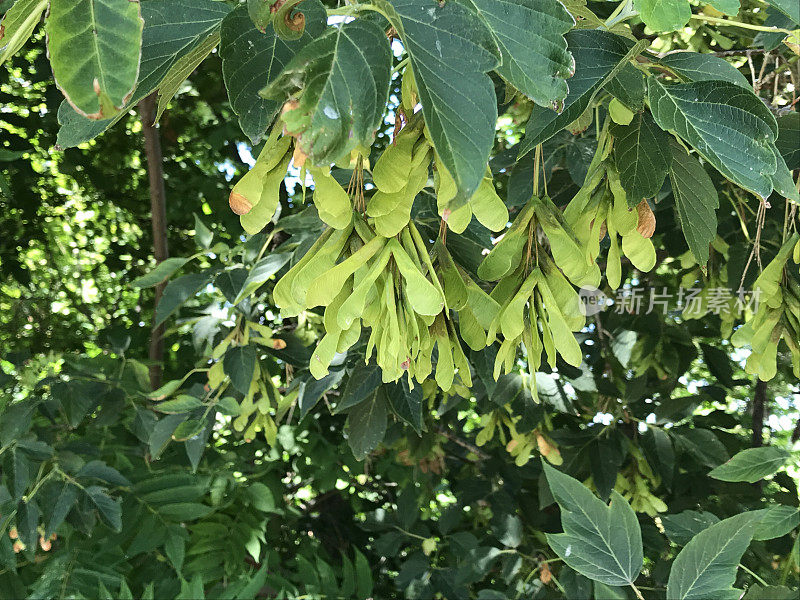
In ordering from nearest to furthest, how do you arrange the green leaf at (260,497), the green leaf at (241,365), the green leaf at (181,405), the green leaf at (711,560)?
the green leaf at (711,560)
the green leaf at (241,365)
the green leaf at (181,405)
the green leaf at (260,497)

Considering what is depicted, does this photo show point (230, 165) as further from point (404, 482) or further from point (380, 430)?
point (380, 430)

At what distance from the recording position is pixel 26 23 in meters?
0.33

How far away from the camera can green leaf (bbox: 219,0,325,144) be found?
366 mm

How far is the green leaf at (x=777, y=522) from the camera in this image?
0.72 meters

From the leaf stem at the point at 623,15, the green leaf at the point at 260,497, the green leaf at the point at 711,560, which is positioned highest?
the leaf stem at the point at 623,15

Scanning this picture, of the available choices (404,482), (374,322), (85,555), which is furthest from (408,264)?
(404,482)

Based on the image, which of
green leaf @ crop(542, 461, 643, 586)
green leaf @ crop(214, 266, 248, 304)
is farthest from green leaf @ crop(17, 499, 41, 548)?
green leaf @ crop(542, 461, 643, 586)

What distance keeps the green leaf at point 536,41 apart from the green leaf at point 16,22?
A: 0.69ft

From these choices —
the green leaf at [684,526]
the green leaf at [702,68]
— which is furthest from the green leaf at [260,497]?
the green leaf at [702,68]

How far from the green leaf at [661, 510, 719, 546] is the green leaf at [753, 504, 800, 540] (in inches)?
2.6

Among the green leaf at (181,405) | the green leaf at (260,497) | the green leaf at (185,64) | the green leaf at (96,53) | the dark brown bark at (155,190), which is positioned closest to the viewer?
the green leaf at (96,53)

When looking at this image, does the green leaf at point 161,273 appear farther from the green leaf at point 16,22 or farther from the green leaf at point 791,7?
the green leaf at point 791,7

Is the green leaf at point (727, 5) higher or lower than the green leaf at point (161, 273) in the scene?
higher

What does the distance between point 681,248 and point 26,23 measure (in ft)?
4.92
